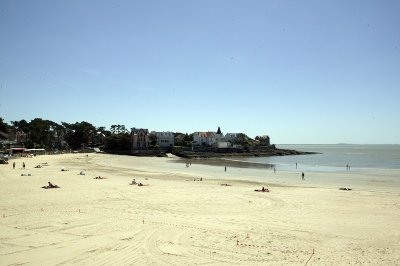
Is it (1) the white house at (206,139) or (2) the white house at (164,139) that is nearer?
(2) the white house at (164,139)

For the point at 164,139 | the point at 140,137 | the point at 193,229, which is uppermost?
the point at 140,137

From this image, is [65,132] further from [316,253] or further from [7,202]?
[316,253]

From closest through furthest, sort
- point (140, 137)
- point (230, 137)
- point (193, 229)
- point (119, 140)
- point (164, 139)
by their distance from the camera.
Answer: point (193, 229) < point (119, 140) < point (140, 137) < point (164, 139) < point (230, 137)

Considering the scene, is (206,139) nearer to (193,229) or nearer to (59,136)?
(59,136)

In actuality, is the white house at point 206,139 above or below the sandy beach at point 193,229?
above

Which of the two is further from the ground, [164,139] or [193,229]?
[164,139]

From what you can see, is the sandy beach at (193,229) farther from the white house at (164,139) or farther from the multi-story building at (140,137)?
the white house at (164,139)

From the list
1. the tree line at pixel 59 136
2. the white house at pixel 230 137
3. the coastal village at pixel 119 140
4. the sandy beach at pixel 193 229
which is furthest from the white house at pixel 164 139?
the sandy beach at pixel 193 229

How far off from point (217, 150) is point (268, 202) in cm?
8891

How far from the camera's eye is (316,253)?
11141mm

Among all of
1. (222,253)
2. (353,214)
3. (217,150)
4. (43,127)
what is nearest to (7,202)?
(222,253)

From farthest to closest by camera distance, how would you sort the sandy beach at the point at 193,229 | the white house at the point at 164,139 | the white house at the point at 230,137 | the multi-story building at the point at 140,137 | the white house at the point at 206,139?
the white house at the point at 230,137 → the white house at the point at 206,139 → the white house at the point at 164,139 → the multi-story building at the point at 140,137 → the sandy beach at the point at 193,229

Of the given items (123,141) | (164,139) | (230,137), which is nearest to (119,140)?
(123,141)

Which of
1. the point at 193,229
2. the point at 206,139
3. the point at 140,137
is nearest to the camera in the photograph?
the point at 193,229
